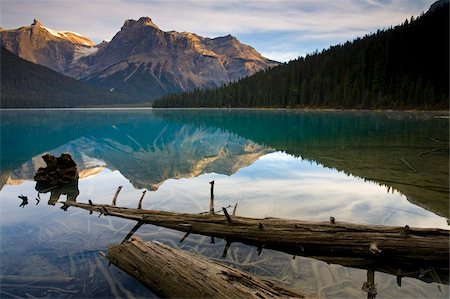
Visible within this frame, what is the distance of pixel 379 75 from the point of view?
13325cm

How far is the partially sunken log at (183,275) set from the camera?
21.2ft

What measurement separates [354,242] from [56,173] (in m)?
17.8

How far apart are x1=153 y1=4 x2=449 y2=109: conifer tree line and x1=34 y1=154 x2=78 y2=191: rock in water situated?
11703 centimetres

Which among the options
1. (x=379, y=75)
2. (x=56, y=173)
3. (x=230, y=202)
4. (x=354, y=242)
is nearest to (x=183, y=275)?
(x=354, y=242)

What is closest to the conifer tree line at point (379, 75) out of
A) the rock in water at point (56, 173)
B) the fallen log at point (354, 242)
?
the rock in water at point (56, 173)

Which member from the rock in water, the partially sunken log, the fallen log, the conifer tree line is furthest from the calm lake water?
the conifer tree line

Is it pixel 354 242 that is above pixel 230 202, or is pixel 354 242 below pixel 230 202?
above

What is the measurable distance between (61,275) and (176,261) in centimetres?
343

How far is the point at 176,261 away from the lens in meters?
7.85

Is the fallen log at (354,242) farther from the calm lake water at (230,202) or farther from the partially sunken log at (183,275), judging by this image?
the partially sunken log at (183,275)

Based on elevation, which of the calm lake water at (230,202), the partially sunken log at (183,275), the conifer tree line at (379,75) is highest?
the conifer tree line at (379,75)

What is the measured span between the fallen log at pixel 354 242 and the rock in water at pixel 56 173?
13.6m

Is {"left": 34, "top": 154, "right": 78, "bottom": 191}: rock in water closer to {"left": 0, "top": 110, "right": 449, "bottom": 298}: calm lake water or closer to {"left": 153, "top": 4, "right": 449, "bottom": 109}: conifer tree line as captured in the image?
{"left": 0, "top": 110, "right": 449, "bottom": 298}: calm lake water

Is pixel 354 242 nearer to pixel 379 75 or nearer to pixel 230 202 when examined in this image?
pixel 230 202
